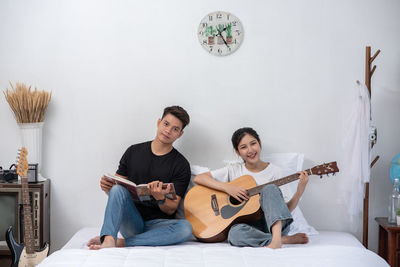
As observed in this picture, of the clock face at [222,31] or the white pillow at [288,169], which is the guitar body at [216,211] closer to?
the white pillow at [288,169]

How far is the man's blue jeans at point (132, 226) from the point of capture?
254cm

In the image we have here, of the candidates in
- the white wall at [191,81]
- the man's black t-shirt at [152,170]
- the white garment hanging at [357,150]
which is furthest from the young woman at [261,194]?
the white garment hanging at [357,150]

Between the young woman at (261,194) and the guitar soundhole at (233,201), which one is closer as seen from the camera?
the young woman at (261,194)

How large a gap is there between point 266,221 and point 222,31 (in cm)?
136

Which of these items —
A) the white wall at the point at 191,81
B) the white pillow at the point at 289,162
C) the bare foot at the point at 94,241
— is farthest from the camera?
the white wall at the point at 191,81

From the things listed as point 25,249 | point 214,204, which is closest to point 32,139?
point 25,249

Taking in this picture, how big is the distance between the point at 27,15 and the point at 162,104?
1.15m

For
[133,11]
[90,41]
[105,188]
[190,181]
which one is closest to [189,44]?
[133,11]

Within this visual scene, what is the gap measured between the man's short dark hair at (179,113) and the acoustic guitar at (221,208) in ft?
1.50

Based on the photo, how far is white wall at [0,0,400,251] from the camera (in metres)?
3.18

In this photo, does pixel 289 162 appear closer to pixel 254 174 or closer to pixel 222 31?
pixel 254 174

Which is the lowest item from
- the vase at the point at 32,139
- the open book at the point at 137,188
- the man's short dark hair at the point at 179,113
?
the open book at the point at 137,188

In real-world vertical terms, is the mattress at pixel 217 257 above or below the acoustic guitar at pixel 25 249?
above

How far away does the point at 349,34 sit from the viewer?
125 inches
